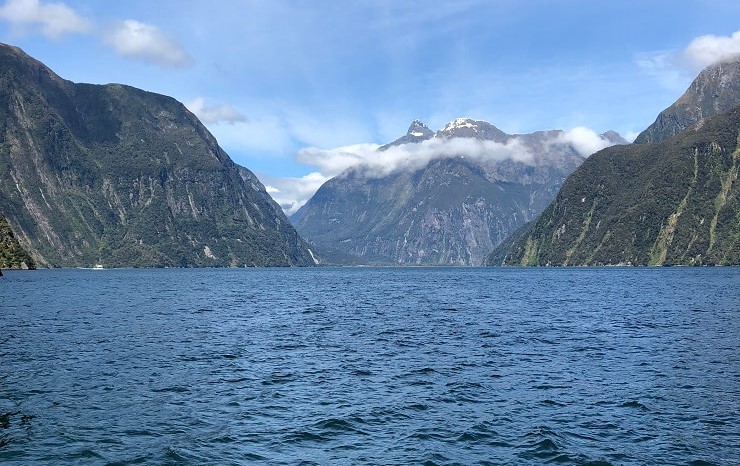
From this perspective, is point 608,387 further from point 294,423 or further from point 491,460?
point 294,423

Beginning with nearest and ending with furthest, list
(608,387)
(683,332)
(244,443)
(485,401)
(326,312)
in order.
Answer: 1. (244,443)
2. (485,401)
3. (608,387)
4. (683,332)
5. (326,312)

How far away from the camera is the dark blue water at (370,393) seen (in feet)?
94.9

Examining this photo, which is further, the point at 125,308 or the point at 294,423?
the point at 125,308

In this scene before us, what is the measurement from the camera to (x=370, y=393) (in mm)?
40719

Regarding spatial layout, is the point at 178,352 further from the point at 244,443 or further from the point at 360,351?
the point at 244,443

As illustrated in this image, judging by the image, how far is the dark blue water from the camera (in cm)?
2894

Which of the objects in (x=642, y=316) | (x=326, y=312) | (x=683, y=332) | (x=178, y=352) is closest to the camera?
(x=178, y=352)

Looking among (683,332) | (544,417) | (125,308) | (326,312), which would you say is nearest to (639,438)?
(544,417)

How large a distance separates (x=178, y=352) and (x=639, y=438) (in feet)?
132

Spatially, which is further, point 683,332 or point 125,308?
point 125,308

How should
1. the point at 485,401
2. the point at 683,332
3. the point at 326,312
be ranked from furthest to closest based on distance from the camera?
the point at 326,312
the point at 683,332
the point at 485,401

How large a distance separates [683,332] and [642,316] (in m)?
21.2

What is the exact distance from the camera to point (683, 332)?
7000 centimetres

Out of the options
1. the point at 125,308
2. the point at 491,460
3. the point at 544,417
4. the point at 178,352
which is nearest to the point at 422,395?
the point at 544,417
